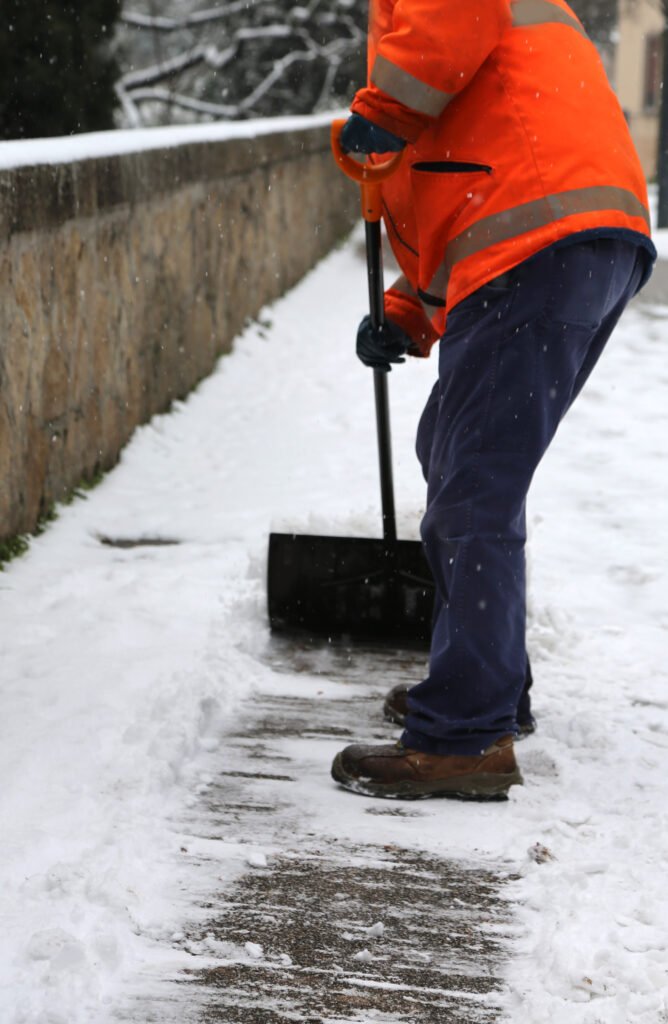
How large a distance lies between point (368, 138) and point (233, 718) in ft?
4.28

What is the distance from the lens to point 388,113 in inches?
93.6

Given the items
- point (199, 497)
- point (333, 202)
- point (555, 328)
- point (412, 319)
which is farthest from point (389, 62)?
point (333, 202)

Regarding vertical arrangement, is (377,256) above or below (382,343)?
above

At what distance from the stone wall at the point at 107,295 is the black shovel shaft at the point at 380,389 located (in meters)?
1.24

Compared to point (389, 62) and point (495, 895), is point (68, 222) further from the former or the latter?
point (495, 895)

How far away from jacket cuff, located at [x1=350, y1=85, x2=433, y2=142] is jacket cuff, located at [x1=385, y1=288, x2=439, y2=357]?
58 centimetres

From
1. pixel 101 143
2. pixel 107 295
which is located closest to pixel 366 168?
pixel 107 295

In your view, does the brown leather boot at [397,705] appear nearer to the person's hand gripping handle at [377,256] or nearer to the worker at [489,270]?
the worker at [489,270]

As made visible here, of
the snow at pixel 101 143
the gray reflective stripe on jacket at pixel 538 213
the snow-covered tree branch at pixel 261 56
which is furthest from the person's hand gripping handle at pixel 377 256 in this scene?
the snow-covered tree branch at pixel 261 56

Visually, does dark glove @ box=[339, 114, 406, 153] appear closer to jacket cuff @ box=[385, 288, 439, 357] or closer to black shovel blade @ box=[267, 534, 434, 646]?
jacket cuff @ box=[385, 288, 439, 357]

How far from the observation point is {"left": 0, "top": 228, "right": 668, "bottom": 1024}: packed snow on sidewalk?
2043 mm

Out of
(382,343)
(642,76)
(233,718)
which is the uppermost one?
(642,76)

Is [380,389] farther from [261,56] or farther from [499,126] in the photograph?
[261,56]

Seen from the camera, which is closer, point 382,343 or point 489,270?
point 489,270
